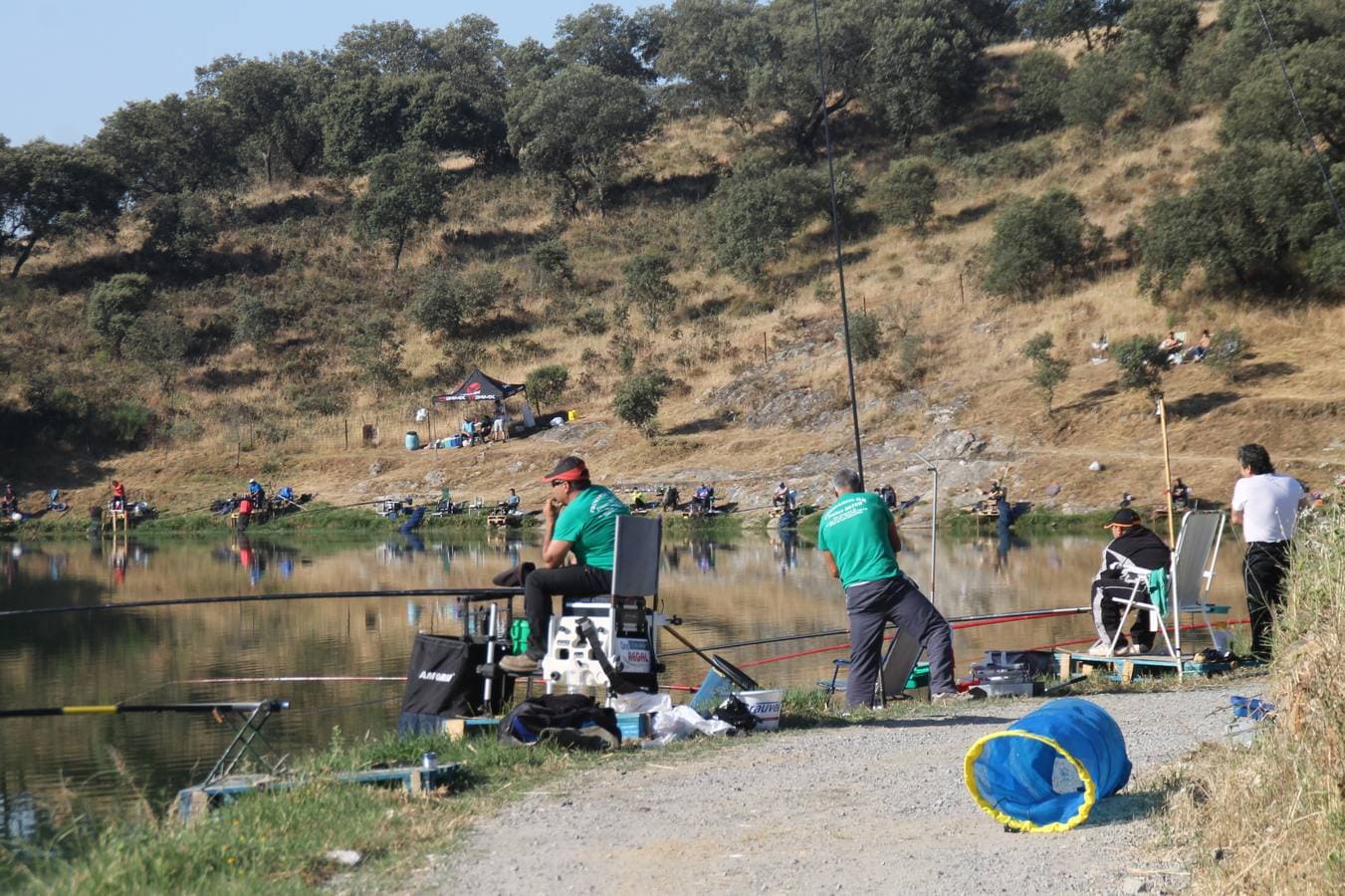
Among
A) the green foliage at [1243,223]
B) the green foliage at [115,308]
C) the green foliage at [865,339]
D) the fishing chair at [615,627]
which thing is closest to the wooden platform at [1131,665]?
the fishing chair at [615,627]

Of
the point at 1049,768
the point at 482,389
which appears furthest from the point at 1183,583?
the point at 482,389

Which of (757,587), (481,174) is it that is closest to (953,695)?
(757,587)

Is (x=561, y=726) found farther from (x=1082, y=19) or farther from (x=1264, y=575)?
(x=1082, y=19)

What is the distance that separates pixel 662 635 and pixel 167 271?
51414mm

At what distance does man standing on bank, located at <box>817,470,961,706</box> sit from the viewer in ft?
29.2

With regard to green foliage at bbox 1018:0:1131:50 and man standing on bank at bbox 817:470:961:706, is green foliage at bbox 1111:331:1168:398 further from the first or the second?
green foliage at bbox 1018:0:1131:50

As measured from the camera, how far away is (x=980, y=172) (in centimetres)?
5422

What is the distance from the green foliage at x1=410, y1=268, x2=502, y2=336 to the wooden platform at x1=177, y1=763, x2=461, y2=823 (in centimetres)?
4667

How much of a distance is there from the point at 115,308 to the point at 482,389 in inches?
732

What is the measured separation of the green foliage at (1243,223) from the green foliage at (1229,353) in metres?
3.12

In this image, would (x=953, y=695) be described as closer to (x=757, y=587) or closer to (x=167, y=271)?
(x=757, y=587)

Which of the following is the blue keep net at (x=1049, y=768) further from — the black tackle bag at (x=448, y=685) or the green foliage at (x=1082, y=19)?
the green foliage at (x=1082, y=19)

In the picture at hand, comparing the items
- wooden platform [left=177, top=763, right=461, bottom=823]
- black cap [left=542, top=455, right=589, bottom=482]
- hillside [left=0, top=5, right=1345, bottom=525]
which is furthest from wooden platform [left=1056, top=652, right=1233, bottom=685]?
hillside [left=0, top=5, right=1345, bottom=525]

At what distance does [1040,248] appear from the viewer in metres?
41.8
